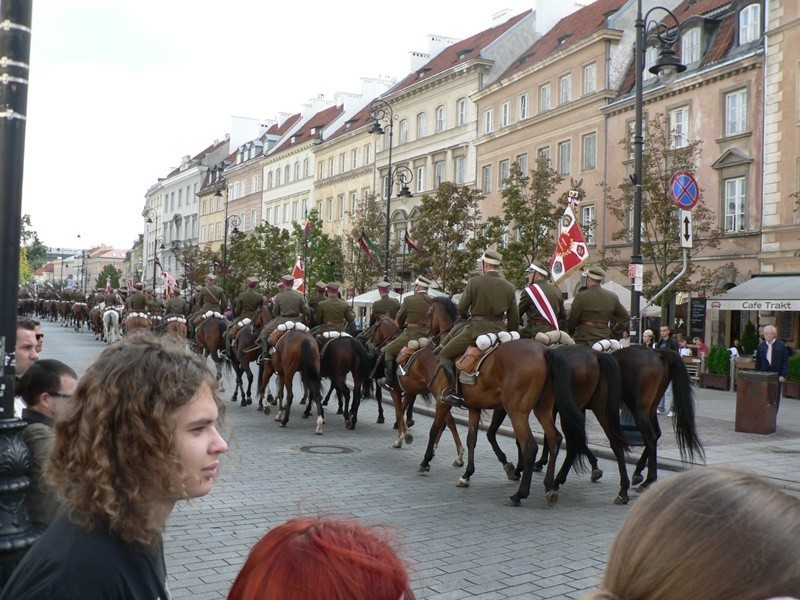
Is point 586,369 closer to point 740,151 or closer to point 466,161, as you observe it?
point 740,151

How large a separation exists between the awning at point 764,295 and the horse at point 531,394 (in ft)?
61.6

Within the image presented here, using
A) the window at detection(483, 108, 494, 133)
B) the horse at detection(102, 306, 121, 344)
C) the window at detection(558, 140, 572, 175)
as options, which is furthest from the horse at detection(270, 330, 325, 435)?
the window at detection(483, 108, 494, 133)

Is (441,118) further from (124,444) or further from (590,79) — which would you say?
(124,444)

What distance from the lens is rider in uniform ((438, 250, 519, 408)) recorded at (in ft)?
33.0

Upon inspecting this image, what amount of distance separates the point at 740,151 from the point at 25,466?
31338 millimetres

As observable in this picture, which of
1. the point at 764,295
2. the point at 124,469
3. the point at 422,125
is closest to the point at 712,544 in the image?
the point at 124,469

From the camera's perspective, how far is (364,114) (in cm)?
6419

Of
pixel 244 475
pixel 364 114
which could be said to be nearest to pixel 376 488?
pixel 244 475

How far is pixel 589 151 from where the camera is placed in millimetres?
38969

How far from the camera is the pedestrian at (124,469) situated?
5.71 ft

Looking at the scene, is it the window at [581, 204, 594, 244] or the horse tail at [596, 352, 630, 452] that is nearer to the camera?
the horse tail at [596, 352, 630, 452]

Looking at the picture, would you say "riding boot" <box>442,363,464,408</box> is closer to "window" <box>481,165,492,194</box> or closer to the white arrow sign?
the white arrow sign

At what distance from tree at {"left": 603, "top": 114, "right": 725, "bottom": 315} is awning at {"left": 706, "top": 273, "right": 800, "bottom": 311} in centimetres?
123

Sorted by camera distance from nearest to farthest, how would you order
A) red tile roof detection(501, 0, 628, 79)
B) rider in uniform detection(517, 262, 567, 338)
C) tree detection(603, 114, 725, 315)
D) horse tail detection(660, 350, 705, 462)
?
horse tail detection(660, 350, 705, 462) < rider in uniform detection(517, 262, 567, 338) < tree detection(603, 114, 725, 315) < red tile roof detection(501, 0, 628, 79)
